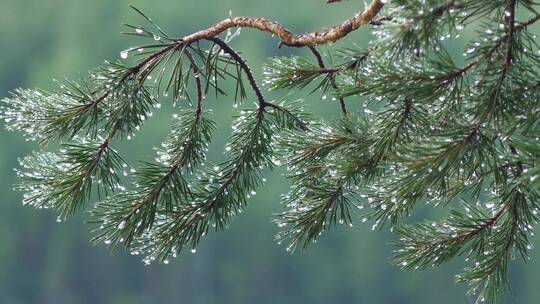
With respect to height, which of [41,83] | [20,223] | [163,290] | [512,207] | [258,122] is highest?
[41,83]

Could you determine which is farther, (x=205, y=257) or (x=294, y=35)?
(x=205, y=257)

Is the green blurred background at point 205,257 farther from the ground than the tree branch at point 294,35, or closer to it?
farther from the ground

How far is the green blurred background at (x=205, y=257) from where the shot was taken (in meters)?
3.93

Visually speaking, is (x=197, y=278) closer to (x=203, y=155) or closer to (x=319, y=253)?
(x=319, y=253)

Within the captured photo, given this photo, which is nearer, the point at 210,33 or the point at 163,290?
the point at 210,33

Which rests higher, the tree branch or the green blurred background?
the green blurred background

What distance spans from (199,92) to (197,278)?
3.27 meters

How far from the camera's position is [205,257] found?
4086 mm

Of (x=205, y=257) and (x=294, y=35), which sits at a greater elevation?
(x=205, y=257)

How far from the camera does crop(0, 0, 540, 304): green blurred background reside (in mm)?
3926

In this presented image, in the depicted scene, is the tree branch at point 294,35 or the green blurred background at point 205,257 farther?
the green blurred background at point 205,257

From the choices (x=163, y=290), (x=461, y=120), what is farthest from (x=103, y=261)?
(x=461, y=120)

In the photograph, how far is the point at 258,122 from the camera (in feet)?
2.92

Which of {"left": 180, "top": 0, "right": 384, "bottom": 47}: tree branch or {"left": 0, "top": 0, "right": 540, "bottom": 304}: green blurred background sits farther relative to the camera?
{"left": 0, "top": 0, "right": 540, "bottom": 304}: green blurred background
